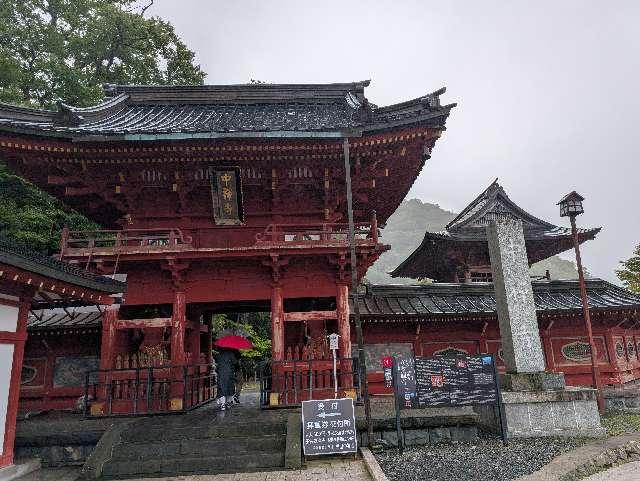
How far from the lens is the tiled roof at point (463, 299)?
14547mm

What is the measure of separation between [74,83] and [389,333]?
2145 centimetres

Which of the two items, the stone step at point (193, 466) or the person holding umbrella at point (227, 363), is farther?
the person holding umbrella at point (227, 363)

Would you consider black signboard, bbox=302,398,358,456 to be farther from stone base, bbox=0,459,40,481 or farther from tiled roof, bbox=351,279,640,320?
tiled roof, bbox=351,279,640,320

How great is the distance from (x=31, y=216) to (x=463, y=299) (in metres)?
17.6

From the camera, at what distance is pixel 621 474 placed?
6832 mm

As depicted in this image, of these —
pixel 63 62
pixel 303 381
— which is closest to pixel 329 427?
pixel 303 381

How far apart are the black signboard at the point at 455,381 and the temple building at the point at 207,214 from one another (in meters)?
2.49

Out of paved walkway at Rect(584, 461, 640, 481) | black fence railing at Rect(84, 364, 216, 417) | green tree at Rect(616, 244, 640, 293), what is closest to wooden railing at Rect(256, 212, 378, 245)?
black fence railing at Rect(84, 364, 216, 417)

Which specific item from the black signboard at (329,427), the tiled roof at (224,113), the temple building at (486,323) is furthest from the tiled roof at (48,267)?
the temple building at (486,323)

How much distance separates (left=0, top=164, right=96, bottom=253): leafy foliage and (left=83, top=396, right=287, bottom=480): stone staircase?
1105 cm

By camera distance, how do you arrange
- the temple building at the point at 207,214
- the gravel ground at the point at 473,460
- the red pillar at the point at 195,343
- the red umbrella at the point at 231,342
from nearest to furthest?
the gravel ground at the point at 473,460, the temple building at the point at 207,214, the red umbrella at the point at 231,342, the red pillar at the point at 195,343

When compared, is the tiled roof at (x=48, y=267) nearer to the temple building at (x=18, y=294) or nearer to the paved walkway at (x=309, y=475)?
the temple building at (x=18, y=294)

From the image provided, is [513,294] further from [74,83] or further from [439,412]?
[74,83]

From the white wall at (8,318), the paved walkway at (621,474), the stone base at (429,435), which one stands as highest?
the white wall at (8,318)
